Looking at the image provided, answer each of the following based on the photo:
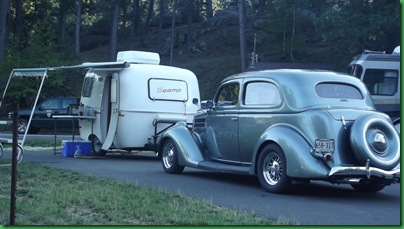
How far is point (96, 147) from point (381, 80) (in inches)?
416

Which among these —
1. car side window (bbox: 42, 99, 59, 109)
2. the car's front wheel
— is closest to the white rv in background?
car side window (bbox: 42, 99, 59, 109)

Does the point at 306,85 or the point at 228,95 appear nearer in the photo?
the point at 306,85

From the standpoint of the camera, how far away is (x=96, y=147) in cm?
1886

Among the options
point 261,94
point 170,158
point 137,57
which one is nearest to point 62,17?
point 137,57

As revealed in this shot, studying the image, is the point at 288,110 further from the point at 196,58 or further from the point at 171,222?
the point at 196,58

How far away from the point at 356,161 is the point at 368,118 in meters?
0.67

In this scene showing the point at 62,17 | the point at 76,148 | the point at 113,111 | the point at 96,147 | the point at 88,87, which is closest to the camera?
the point at 113,111

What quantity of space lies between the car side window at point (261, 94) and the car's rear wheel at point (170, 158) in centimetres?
223

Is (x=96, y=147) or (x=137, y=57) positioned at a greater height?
(x=137, y=57)

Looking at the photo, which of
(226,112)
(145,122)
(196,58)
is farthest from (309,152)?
(196,58)

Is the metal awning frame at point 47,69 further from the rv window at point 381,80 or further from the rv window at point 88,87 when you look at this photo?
the rv window at point 381,80

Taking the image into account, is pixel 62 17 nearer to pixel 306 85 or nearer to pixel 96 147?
pixel 96 147

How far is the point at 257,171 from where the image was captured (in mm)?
11367

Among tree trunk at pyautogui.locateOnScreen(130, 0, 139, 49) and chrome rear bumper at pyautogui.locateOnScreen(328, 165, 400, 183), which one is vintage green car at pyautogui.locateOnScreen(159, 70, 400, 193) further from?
tree trunk at pyautogui.locateOnScreen(130, 0, 139, 49)
